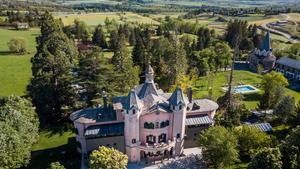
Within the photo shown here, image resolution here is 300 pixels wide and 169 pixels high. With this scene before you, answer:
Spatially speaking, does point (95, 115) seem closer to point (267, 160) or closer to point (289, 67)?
point (267, 160)

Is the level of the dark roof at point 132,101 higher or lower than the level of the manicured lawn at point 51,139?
higher

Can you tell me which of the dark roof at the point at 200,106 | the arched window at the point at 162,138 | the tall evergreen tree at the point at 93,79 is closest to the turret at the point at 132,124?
the arched window at the point at 162,138

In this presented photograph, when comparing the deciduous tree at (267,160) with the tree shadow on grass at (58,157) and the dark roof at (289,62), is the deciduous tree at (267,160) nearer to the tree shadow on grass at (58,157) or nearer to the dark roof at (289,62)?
the tree shadow on grass at (58,157)

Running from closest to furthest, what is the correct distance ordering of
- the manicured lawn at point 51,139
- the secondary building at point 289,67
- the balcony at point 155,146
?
the balcony at point 155,146, the manicured lawn at point 51,139, the secondary building at point 289,67

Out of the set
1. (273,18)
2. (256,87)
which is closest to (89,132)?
(256,87)

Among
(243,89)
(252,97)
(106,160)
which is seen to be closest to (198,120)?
(106,160)

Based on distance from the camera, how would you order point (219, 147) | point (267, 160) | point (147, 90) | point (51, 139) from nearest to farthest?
point (267, 160) → point (219, 147) → point (147, 90) → point (51, 139)

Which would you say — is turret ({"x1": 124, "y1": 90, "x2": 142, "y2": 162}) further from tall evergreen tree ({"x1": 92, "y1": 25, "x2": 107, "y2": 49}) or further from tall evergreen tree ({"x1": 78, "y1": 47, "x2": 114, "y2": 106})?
tall evergreen tree ({"x1": 92, "y1": 25, "x2": 107, "y2": 49})
